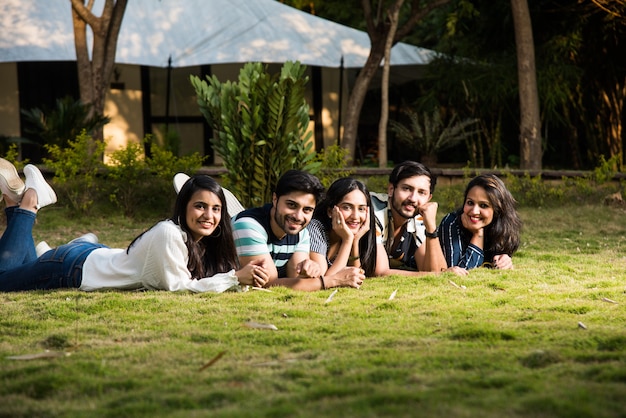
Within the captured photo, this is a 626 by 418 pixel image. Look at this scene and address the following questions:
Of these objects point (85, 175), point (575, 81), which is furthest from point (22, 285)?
point (575, 81)

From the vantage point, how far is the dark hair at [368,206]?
18.1 ft

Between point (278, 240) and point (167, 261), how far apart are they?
28.3 inches

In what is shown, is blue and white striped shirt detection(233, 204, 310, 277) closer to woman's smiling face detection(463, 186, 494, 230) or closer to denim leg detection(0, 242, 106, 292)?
denim leg detection(0, 242, 106, 292)

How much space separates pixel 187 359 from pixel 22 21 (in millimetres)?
11765

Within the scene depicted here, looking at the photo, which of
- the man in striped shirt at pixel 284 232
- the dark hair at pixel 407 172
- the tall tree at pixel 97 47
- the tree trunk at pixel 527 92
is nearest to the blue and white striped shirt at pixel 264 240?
the man in striped shirt at pixel 284 232

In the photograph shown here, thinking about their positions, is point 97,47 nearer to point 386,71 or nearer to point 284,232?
point 386,71

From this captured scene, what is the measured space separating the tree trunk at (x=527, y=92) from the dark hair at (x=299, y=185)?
7444mm

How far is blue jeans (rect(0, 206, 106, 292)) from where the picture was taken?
551 cm

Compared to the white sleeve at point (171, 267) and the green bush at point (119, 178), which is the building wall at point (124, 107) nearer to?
the green bush at point (119, 178)

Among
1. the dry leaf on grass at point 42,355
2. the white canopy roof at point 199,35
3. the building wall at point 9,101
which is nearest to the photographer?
the dry leaf on grass at point 42,355

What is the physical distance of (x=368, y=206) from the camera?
557 centimetres

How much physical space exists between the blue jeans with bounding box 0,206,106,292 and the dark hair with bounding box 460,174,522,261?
102 inches

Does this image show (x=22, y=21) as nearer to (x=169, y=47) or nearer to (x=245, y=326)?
(x=169, y=47)

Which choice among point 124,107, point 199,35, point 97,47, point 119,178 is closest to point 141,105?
point 124,107
